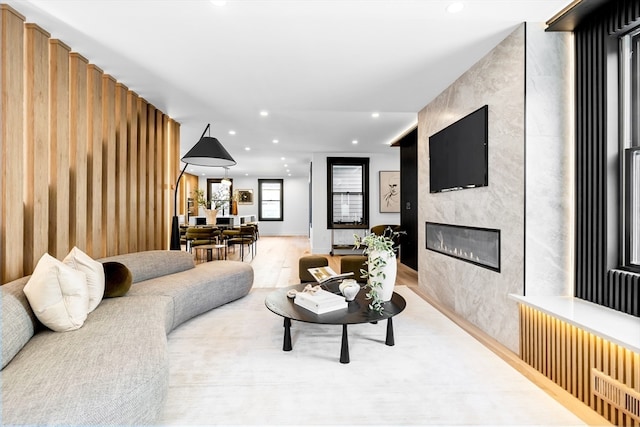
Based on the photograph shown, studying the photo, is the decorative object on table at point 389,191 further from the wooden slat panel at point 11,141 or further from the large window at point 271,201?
the wooden slat panel at point 11,141

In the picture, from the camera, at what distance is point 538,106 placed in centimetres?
234

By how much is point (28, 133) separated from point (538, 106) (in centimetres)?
410

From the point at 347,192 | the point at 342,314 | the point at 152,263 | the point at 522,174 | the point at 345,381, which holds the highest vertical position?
the point at 347,192

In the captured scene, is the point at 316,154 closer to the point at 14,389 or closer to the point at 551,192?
the point at 551,192

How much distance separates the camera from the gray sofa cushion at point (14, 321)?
158 cm

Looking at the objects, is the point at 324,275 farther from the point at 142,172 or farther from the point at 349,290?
the point at 142,172

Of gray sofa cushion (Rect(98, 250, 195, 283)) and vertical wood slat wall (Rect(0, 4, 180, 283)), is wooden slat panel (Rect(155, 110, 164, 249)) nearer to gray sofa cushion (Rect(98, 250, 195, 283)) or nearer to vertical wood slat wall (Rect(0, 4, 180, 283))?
vertical wood slat wall (Rect(0, 4, 180, 283))

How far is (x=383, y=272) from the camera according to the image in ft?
8.71

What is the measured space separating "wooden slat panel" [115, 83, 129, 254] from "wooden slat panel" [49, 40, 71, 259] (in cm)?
79

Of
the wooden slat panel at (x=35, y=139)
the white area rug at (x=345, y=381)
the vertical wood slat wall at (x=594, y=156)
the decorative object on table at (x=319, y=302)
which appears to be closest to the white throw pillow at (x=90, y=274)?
the wooden slat panel at (x=35, y=139)

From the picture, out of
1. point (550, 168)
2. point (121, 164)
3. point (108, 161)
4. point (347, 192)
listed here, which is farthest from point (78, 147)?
point (347, 192)

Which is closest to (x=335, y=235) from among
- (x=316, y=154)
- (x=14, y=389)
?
(x=316, y=154)

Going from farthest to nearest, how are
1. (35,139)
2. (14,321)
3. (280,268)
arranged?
(280,268) < (35,139) < (14,321)

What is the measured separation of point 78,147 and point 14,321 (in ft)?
6.37
